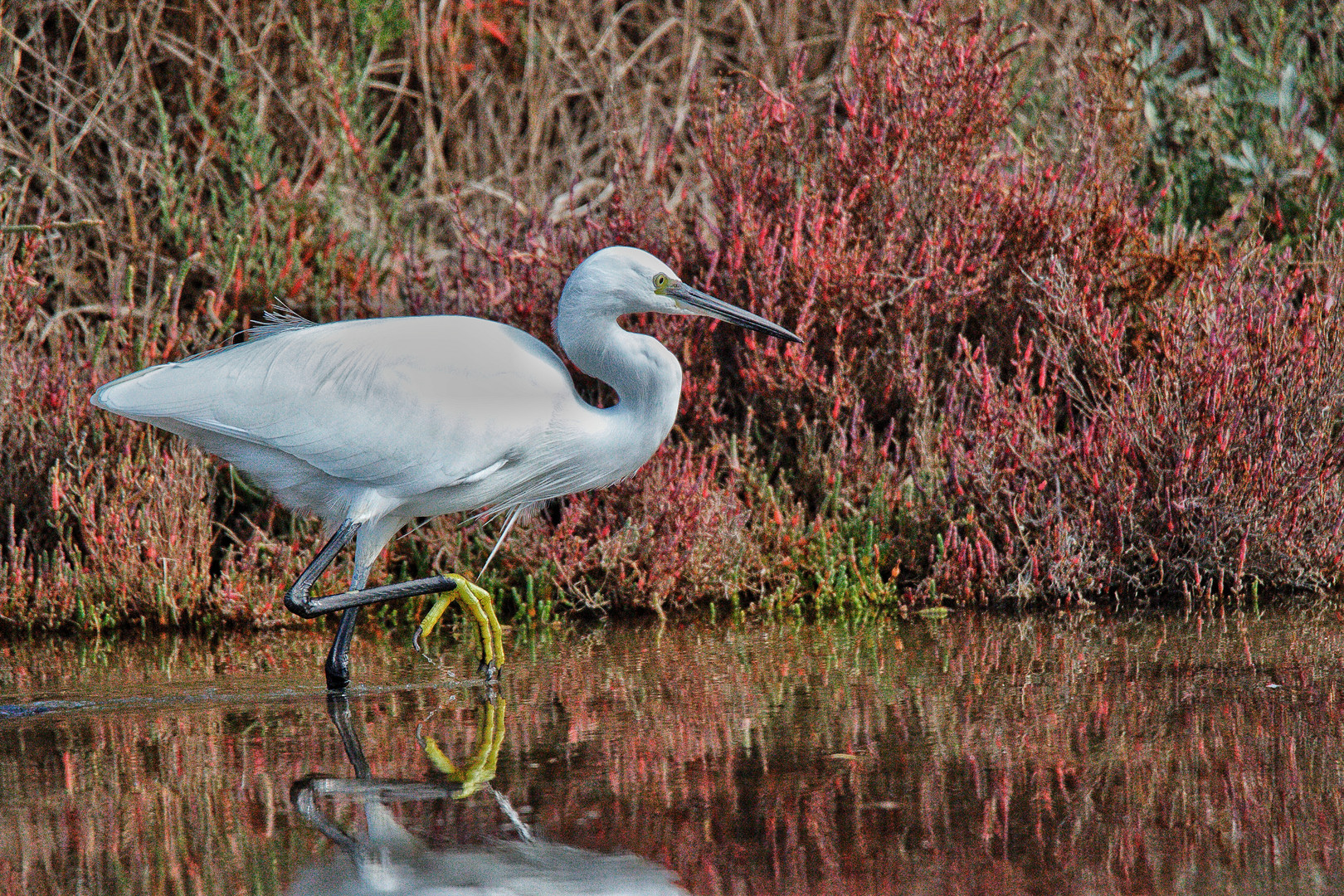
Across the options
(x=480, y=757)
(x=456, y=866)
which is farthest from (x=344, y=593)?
(x=456, y=866)

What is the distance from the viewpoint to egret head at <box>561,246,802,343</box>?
4.59 m

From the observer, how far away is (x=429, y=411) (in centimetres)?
444

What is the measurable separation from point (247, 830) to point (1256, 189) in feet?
20.2

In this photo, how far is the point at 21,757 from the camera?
372 cm

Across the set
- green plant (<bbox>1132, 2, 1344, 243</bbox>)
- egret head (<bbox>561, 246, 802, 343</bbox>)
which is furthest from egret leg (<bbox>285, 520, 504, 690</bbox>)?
green plant (<bbox>1132, 2, 1344, 243</bbox>)

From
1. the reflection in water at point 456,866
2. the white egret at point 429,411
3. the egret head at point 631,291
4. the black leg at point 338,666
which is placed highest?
the egret head at point 631,291

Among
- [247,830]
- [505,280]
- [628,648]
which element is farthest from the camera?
[505,280]

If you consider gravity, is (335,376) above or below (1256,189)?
below

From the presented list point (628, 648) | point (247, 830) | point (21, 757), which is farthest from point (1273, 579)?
point (21, 757)

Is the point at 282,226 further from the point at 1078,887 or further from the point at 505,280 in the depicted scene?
the point at 1078,887

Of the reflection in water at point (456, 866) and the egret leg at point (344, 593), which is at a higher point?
the egret leg at point (344, 593)

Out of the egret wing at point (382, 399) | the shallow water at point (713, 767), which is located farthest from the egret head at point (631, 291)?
the shallow water at point (713, 767)

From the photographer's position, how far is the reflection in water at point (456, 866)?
2703 mm

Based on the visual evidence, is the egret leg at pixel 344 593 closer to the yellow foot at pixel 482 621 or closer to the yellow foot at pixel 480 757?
the yellow foot at pixel 482 621
